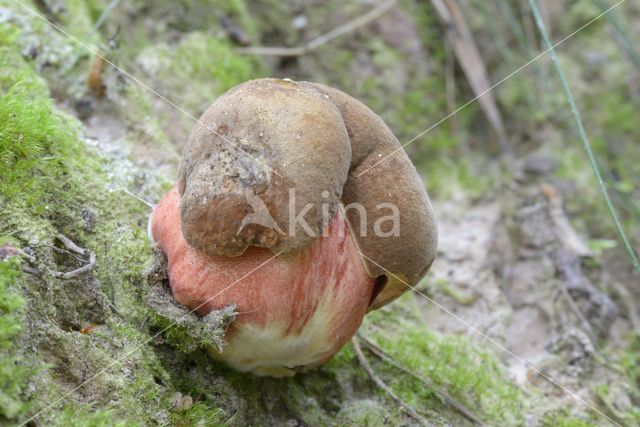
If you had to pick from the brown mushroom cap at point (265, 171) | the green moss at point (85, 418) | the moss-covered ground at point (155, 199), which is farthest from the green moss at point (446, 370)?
the green moss at point (85, 418)

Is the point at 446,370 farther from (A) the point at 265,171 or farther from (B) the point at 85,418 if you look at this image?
(B) the point at 85,418

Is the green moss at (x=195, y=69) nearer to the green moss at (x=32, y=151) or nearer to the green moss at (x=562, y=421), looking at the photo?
the green moss at (x=32, y=151)

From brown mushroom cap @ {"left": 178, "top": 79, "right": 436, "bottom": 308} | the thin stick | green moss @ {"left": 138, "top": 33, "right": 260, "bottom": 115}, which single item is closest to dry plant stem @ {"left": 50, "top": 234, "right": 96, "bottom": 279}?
the thin stick

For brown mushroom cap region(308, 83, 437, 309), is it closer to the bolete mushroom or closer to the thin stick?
the bolete mushroom

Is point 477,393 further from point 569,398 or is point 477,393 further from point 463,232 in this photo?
point 463,232

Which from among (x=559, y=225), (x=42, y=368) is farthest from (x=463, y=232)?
(x=42, y=368)

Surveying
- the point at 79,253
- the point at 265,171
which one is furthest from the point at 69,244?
the point at 265,171
